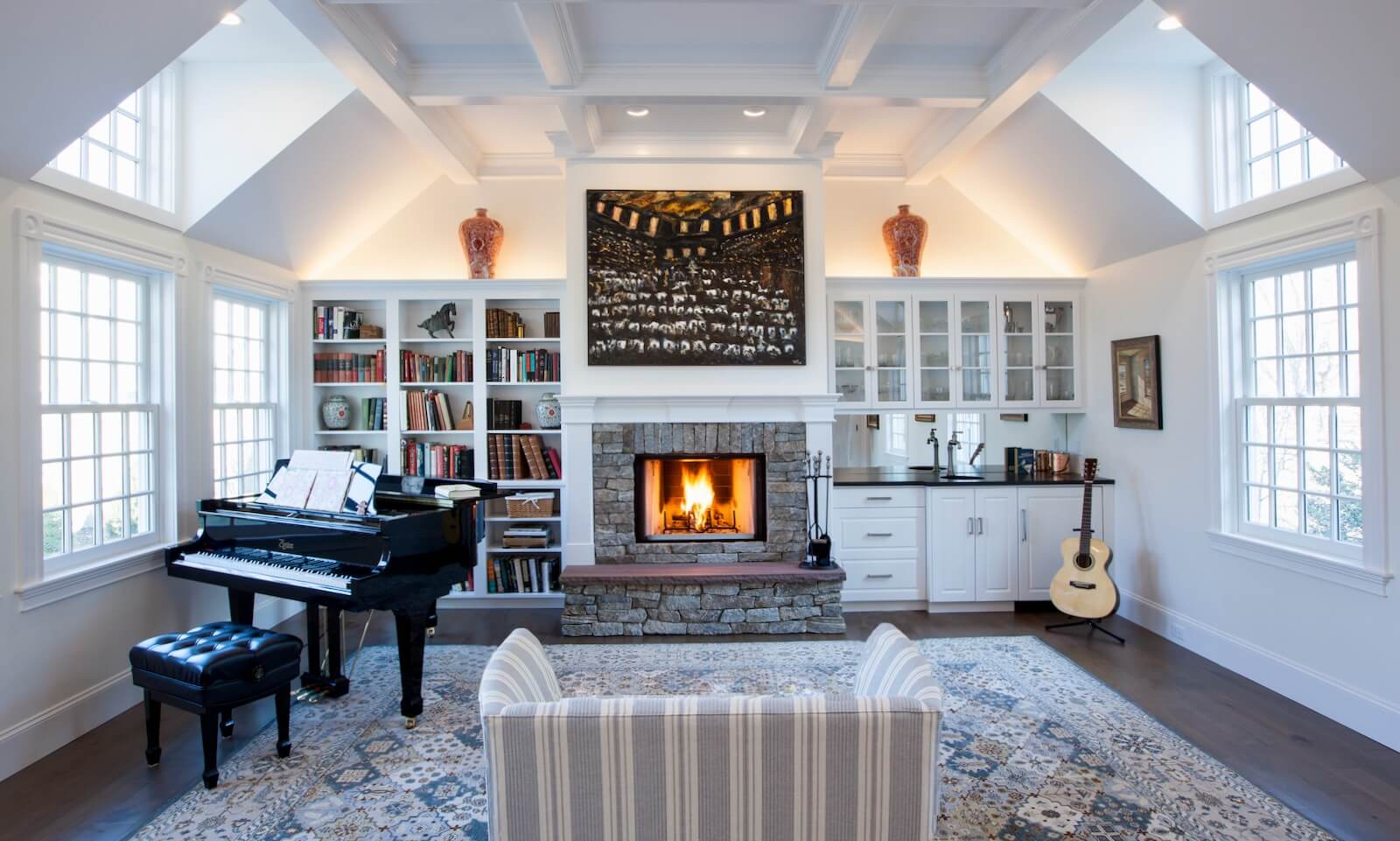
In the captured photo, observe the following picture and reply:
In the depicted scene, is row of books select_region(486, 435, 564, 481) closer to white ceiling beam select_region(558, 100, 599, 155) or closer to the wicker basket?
the wicker basket

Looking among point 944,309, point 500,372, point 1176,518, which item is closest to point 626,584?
point 500,372

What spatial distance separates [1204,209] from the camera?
3994 mm

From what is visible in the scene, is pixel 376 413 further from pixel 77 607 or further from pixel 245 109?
pixel 77 607

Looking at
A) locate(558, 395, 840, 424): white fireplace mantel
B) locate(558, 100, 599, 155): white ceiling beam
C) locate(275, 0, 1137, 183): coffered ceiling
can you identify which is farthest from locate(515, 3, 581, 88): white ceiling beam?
locate(558, 395, 840, 424): white fireplace mantel

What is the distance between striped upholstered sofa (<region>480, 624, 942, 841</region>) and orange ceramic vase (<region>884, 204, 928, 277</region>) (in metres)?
4.23

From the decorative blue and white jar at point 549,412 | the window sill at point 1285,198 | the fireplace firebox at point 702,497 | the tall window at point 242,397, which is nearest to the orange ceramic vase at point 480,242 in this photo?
the decorative blue and white jar at point 549,412

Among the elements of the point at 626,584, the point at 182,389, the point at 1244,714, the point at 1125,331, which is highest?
the point at 1125,331

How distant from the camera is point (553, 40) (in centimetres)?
329

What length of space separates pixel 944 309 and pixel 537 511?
11.0 feet

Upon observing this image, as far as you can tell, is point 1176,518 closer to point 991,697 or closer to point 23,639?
point 991,697

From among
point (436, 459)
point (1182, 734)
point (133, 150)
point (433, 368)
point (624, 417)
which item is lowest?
point (1182, 734)

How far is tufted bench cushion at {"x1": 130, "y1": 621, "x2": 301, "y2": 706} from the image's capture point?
2654 mm

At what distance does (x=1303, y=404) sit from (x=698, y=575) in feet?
11.0

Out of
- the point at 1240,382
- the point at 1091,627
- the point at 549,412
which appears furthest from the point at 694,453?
the point at 1240,382
